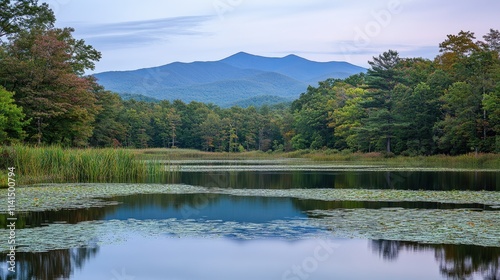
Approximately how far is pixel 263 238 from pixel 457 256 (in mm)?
3989

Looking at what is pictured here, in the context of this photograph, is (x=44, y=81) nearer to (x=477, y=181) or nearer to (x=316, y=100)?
(x=477, y=181)

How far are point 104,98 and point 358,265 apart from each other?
177ft

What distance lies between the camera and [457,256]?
1073 cm

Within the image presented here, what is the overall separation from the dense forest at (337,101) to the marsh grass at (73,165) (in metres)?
4.95

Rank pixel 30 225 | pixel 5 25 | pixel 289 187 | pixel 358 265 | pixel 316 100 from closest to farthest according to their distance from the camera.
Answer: pixel 358 265 → pixel 30 225 → pixel 289 187 → pixel 5 25 → pixel 316 100

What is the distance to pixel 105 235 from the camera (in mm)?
12969

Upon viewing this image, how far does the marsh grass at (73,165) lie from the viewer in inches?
1009

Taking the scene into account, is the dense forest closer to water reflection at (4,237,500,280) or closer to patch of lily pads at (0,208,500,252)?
patch of lily pads at (0,208,500,252)

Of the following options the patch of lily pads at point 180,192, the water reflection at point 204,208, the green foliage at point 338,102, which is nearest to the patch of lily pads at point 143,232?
the water reflection at point 204,208

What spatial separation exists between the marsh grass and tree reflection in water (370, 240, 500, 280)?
17.6 m

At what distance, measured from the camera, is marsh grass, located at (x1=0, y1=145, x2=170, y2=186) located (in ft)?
84.1

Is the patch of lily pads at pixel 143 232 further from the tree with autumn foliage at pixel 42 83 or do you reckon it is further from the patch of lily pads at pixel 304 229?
the tree with autumn foliage at pixel 42 83

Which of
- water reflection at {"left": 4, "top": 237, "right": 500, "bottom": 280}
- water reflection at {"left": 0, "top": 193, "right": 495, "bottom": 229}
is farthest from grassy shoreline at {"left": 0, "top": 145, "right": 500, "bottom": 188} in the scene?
water reflection at {"left": 4, "top": 237, "right": 500, "bottom": 280}

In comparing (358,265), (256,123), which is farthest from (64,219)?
(256,123)
